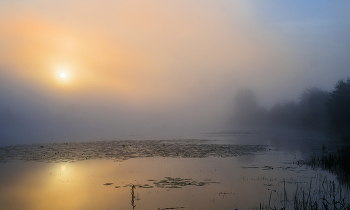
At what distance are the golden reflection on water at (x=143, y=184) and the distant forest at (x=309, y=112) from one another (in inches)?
933

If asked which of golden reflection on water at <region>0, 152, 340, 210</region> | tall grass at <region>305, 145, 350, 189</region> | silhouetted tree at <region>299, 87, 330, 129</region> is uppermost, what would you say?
silhouetted tree at <region>299, 87, 330, 129</region>

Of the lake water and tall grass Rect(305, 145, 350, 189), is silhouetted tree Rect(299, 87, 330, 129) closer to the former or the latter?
tall grass Rect(305, 145, 350, 189)

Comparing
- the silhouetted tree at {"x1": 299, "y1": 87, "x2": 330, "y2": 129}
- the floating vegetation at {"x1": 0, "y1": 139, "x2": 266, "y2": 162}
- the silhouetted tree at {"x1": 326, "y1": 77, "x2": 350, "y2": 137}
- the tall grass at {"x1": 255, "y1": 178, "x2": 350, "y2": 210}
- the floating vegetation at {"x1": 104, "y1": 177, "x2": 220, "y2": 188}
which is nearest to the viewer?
the tall grass at {"x1": 255, "y1": 178, "x2": 350, "y2": 210}

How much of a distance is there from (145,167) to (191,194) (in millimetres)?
6874

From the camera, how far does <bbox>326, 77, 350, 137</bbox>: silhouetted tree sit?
4353 cm

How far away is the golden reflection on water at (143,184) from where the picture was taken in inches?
397

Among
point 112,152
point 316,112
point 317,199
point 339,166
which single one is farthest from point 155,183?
point 316,112

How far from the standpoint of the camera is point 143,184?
12.7 meters

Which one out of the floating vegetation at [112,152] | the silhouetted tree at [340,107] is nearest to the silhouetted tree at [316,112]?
the silhouetted tree at [340,107]

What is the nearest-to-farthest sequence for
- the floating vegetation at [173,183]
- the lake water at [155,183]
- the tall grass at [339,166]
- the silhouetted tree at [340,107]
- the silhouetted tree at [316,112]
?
the lake water at [155,183]
the floating vegetation at [173,183]
the tall grass at [339,166]
the silhouetted tree at [340,107]
the silhouetted tree at [316,112]

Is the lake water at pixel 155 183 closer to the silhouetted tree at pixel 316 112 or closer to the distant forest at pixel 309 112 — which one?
the distant forest at pixel 309 112

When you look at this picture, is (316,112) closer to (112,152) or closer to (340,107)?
(340,107)

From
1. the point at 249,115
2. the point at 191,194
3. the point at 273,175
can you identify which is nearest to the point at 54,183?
the point at 191,194

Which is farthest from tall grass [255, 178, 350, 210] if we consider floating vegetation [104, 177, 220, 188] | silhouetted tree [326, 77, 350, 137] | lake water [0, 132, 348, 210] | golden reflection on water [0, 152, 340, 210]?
silhouetted tree [326, 77, 350, 137]
